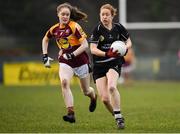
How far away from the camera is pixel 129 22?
23688mm

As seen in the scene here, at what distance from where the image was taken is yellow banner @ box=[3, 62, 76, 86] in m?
24.5

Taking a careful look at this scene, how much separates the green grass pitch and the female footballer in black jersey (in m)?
0.42

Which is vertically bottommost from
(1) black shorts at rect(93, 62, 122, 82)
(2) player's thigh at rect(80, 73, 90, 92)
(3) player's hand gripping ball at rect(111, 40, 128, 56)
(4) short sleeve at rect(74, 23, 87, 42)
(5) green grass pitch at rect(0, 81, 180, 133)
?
(5) green grass pitch at rect(0, 81, 180, 133)

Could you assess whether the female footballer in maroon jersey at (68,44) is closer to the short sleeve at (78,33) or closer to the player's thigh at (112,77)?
the short sleeve at (78,33)

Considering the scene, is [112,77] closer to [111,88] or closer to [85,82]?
[111,88]

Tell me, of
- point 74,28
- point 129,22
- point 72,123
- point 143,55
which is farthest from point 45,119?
point 143,55

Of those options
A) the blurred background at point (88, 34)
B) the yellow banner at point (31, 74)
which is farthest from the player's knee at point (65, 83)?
the yellow banner at point (31, 74)

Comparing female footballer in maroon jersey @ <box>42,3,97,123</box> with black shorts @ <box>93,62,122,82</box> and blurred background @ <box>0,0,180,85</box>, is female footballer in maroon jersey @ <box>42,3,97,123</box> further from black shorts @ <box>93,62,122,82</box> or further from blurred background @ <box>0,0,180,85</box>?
blurred background @ <box>0,0,180,85</box>

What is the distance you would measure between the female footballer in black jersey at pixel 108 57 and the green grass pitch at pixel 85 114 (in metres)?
0.42

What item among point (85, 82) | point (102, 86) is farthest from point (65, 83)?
point (85, 82)

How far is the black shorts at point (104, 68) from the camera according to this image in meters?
9.77

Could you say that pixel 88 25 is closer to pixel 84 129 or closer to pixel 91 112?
pixel 91 112

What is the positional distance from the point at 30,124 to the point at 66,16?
5.57 ft

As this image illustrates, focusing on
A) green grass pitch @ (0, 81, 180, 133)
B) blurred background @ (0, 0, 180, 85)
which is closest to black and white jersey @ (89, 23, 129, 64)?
green grass pitch @ (0, 81, 180, 133)
